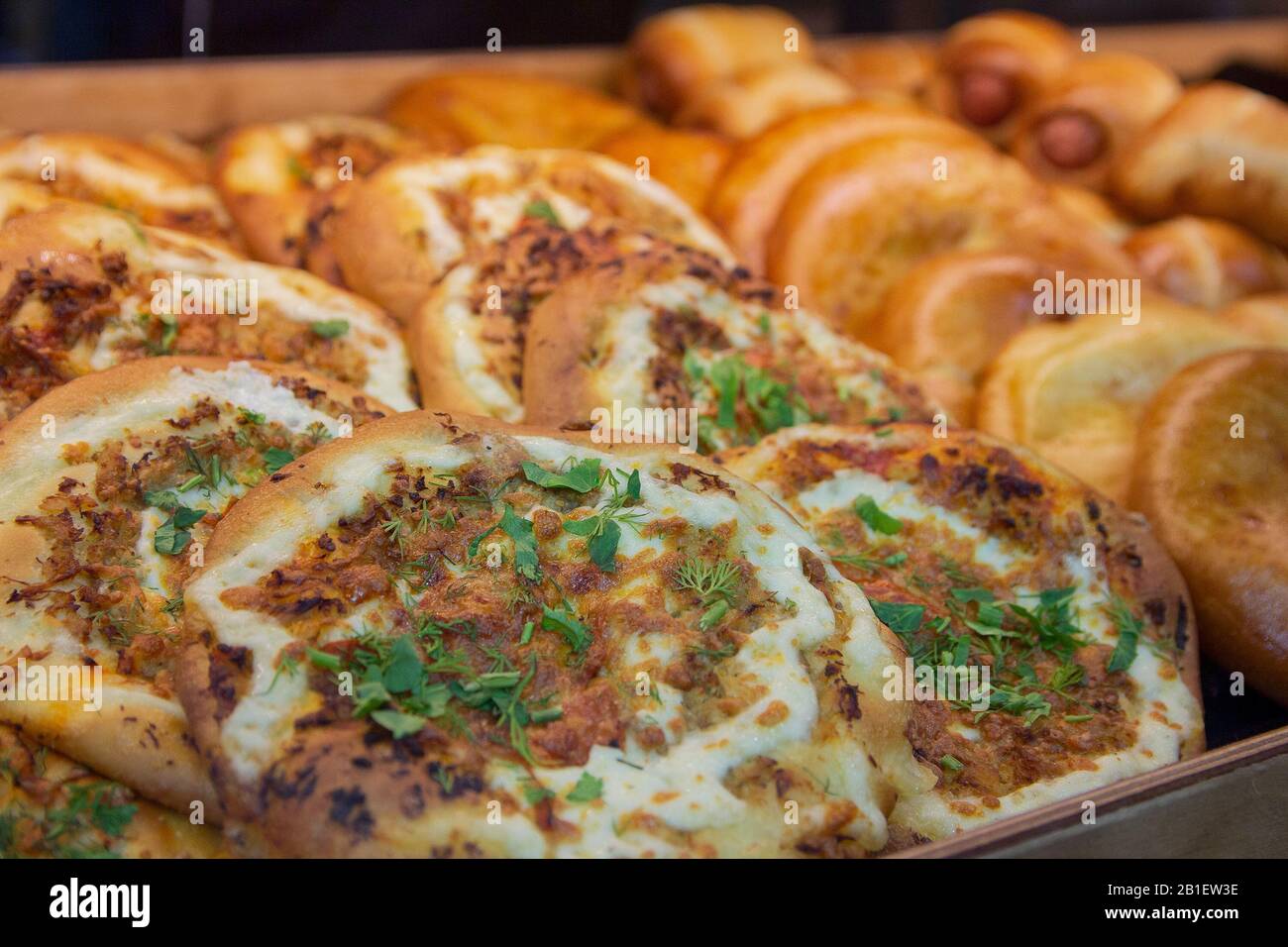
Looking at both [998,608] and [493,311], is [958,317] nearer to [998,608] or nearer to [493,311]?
[998,608]

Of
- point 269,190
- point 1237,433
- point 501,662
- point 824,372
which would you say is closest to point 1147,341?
point 1237,433

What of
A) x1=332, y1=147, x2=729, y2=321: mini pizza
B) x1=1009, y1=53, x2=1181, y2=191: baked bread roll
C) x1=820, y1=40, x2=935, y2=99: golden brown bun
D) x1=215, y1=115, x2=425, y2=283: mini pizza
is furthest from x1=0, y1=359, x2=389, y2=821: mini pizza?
x1=820, y1=40, x2=935, y2=99: golden brown bun

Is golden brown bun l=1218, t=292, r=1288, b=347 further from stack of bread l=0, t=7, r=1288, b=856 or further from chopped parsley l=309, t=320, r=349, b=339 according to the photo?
chopped parsley l=309, t=320, r=349, b=339

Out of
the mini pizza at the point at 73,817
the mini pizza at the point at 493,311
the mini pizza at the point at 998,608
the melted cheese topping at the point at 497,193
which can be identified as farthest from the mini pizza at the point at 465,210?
the mini pizza at the point at 73,817

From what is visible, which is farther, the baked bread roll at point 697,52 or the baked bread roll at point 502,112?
the baked bread roll at point 697,52

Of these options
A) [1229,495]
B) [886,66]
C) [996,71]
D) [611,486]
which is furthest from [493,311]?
[886,66]

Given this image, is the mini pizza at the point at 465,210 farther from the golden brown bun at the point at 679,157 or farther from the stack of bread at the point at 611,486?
the golden brown bun at the point at 679,157

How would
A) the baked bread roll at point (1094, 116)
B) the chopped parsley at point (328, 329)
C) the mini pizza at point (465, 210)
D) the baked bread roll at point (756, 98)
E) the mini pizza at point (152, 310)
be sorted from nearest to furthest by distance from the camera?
the mini pizza at point (152, 310), the chopped parsley at point (328, 329), the mini pizza at point (465, 210), the baked bread roll at point (756, 98), the baked bread roll at point (1094, 116)

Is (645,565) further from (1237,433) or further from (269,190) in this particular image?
(269,190)
